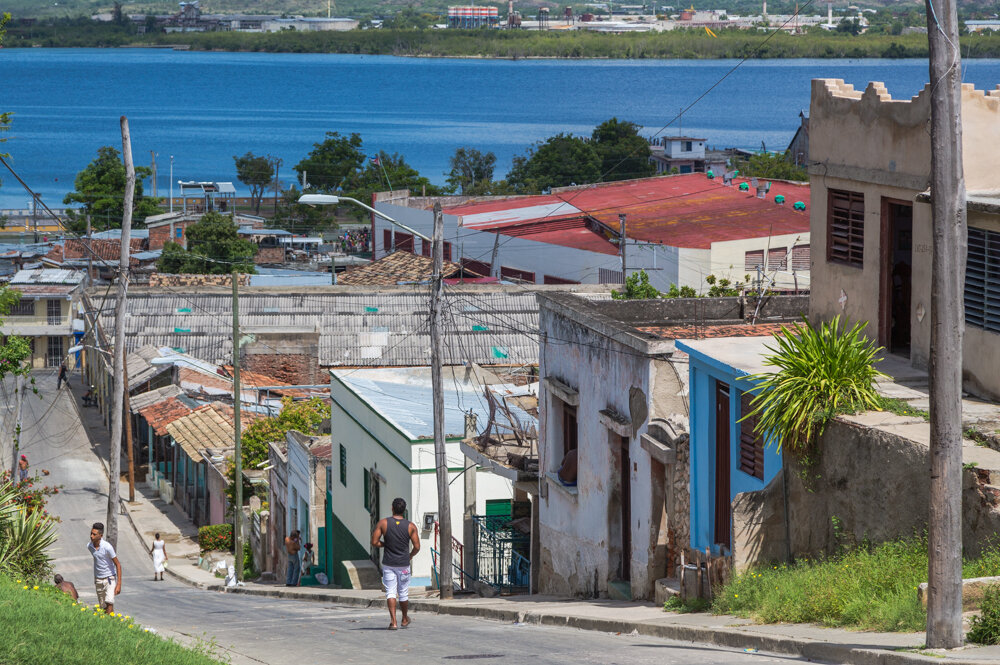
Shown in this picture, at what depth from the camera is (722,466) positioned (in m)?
14.6

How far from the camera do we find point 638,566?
1584 cm

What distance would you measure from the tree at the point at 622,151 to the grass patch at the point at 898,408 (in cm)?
9094

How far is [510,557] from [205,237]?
57.5 meters

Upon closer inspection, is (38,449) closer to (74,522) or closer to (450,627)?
(74,522)

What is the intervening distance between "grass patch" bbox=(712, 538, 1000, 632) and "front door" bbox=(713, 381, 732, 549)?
176 centimetres

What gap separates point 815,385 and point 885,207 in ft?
11.1

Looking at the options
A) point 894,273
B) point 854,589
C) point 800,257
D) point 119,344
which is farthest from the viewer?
point 800,257

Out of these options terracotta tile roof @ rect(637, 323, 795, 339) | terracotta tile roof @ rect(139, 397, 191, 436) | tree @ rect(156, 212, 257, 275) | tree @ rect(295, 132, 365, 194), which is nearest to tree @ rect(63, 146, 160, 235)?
tree @ rect(295, 132, 365, 194)

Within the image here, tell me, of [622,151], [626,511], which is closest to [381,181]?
[622,151]

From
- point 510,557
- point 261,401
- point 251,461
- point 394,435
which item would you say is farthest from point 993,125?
point 261,401

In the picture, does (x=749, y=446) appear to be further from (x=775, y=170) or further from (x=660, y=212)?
(x=775, y=170)

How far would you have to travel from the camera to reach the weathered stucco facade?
13.6 m

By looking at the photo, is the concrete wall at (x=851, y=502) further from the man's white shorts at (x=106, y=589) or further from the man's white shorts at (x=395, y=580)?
the man's white shorts at (x=106, y=589)

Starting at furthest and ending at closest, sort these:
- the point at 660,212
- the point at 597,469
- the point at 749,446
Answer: the point at 660,212, the point at 597,469, the point at 749,446
